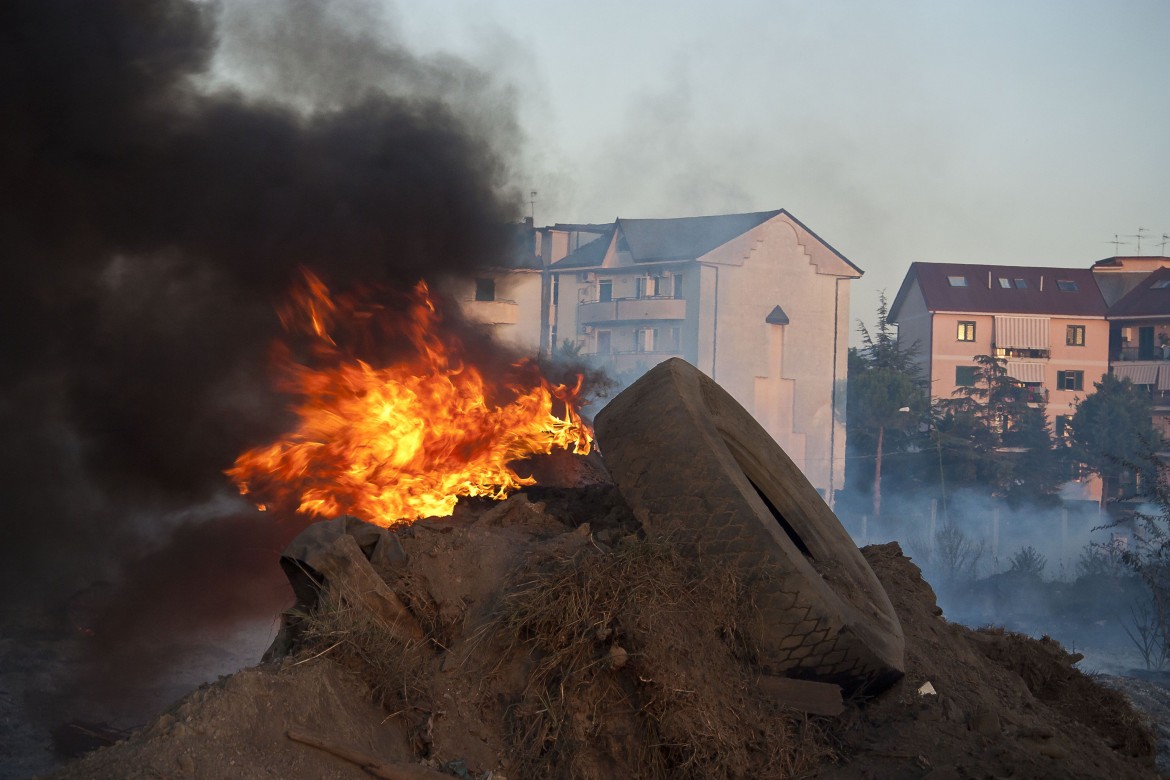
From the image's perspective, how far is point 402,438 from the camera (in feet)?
27.0

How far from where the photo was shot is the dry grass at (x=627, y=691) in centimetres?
505

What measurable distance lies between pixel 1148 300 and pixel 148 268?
167 ft

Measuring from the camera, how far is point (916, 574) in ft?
27.9

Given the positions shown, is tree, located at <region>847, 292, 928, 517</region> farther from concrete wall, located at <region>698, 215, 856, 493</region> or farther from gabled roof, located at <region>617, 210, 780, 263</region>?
gabled roof, located at <region>617, 210, 780, 263</region>

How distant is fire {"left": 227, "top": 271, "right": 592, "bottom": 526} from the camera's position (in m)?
7.90

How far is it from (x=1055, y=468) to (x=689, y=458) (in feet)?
122

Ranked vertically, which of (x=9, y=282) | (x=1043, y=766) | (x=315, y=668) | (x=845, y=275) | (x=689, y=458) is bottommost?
(x=1043, y=766)

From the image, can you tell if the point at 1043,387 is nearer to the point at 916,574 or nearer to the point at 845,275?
the point at 845,275

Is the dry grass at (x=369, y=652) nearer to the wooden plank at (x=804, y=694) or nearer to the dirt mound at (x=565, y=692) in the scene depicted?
the dirt mound at (x=565, y=692)

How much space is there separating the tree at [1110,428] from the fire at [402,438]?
35.9 meters

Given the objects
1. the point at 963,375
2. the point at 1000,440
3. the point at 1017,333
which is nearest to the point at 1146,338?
the point at 1017,333

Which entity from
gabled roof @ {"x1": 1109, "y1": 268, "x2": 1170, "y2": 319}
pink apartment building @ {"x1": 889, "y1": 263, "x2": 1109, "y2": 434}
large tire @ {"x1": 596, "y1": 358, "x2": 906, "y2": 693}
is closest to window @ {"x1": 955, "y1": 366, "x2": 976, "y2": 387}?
pink apartment building @ {"x1": 889, "y1": 263, "x2": 1109, "y2": 434}

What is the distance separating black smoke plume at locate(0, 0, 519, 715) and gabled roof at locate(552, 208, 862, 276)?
31009 mm

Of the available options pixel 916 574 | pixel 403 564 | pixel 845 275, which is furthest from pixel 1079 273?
pixel 403 564
